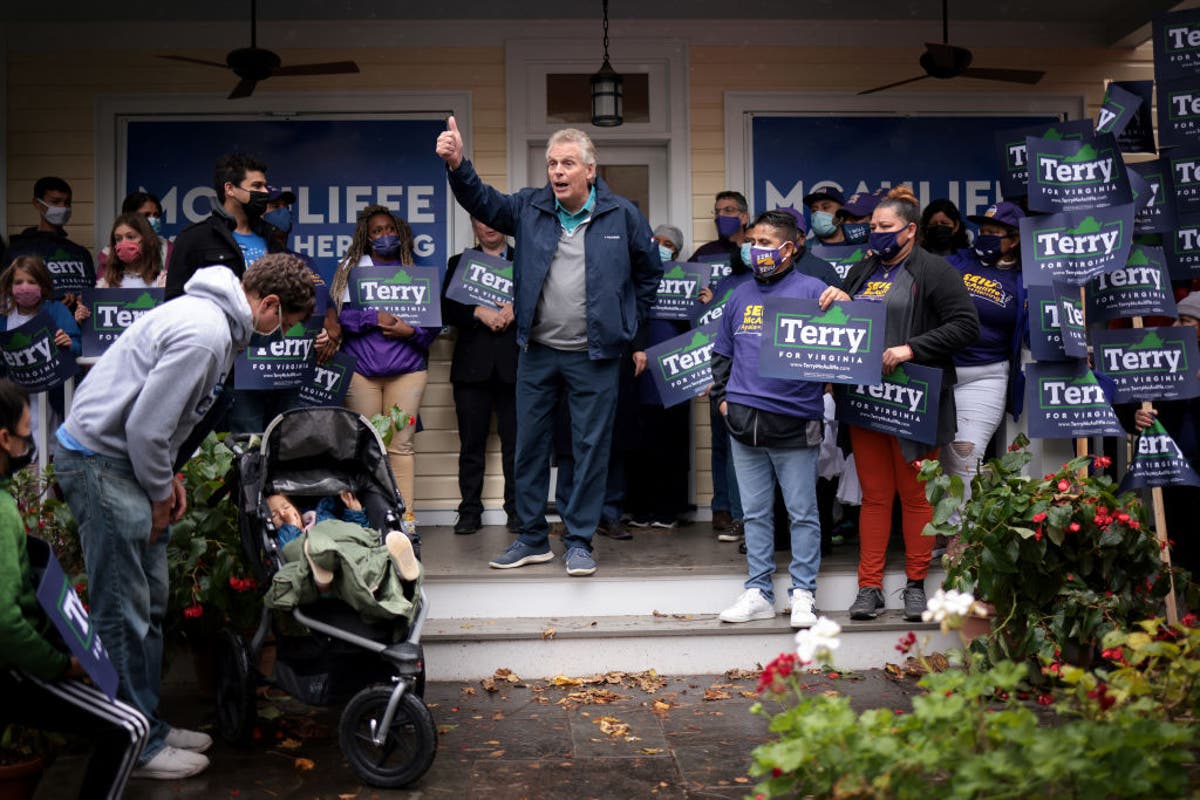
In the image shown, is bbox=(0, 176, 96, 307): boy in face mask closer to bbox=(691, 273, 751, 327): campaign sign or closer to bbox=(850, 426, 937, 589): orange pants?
bbox=(691, 273, 751, 327): campaign sign

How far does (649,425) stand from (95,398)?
4144mm

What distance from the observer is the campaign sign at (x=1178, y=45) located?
21.3 feet

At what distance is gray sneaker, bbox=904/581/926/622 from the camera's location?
20.6 ft

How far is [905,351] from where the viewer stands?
6.07 m

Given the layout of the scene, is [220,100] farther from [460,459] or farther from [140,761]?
[140,761]

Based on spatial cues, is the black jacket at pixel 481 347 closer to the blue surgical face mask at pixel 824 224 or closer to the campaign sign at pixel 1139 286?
the blue surgical face mask at pixel 824 224

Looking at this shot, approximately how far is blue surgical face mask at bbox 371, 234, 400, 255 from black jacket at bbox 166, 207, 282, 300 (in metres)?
1.26

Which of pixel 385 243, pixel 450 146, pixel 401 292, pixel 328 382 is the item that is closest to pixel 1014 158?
pixel 450 146

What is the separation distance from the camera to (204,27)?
849cm

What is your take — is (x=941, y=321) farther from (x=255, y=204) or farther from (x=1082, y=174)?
(x=255, y=204)

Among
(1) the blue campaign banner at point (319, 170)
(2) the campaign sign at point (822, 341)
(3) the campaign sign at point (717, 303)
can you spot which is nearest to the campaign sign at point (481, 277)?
(1) the blue campaign banner at point (319, 170)

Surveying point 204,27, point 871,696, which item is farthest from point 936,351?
point 204,27

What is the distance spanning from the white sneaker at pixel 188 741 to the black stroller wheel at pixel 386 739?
0.68 m

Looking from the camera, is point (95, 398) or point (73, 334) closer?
point (95, 398)
